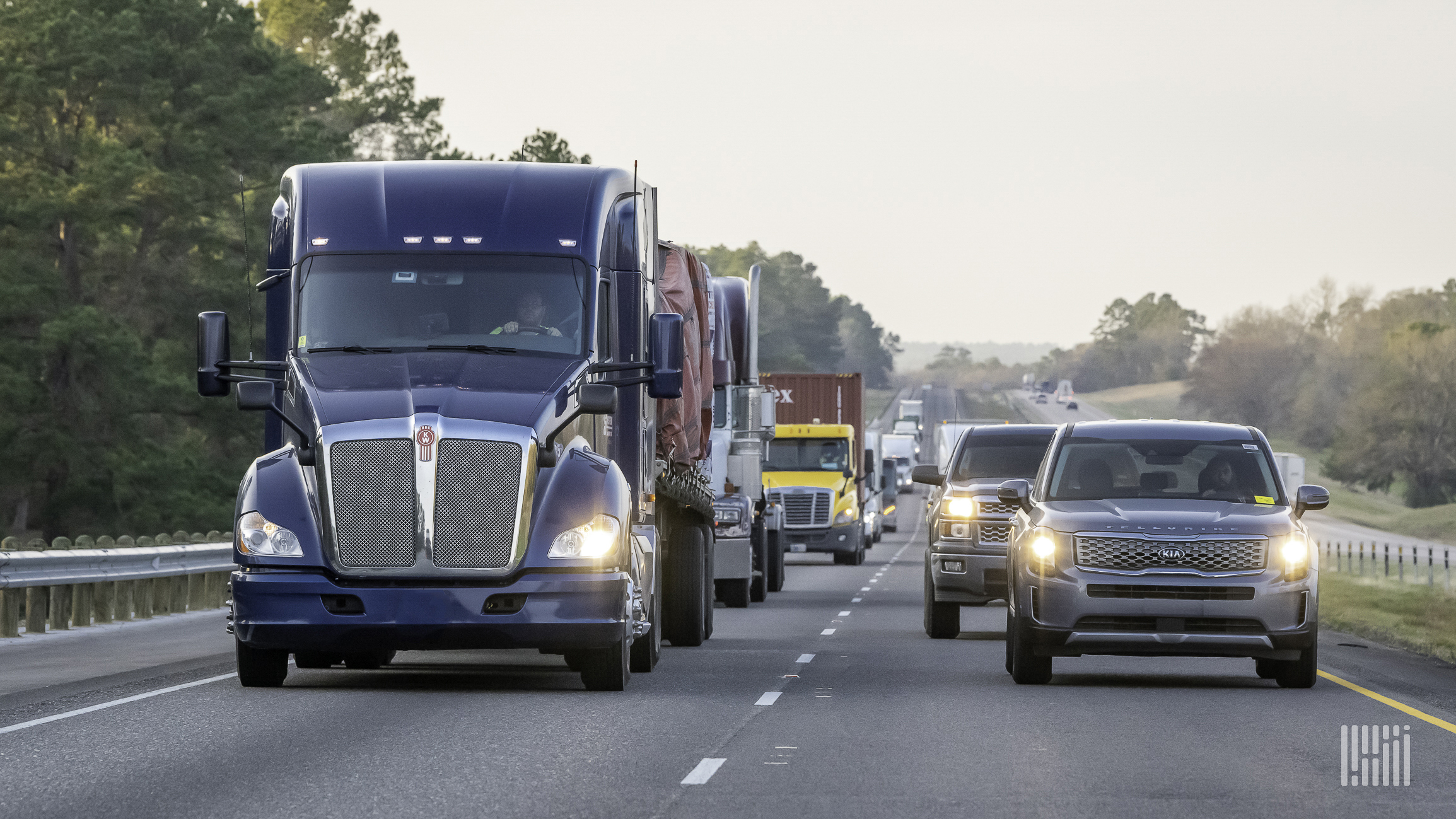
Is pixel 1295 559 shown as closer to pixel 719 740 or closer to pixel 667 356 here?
pixel 667 356

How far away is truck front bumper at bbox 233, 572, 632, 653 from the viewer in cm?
1449

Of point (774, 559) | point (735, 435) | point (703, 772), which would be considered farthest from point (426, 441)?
point (774, 559)

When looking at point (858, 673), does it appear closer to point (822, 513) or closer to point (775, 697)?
point (775, 697)

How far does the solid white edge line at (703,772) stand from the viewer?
421 inches

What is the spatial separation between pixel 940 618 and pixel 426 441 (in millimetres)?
9646

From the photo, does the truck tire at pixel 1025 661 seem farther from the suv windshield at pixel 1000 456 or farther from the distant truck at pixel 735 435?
the distant truck at pixel 735 435

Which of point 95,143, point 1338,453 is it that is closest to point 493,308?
point 95,143

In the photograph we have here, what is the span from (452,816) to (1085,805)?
280 cm

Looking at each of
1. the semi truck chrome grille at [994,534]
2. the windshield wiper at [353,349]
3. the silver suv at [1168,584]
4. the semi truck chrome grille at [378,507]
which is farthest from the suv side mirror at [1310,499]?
the windshield wiper at [353,349]

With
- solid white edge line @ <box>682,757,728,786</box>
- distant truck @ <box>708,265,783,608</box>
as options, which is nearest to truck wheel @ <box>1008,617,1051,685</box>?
solid white edge line @ <box>682,757,728,786</box>

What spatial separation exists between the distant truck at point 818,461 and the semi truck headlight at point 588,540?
31.0m

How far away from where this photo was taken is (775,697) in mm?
15578

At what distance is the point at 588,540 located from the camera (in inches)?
582

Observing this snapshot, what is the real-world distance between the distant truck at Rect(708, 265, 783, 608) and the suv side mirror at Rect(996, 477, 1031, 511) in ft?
32.2
